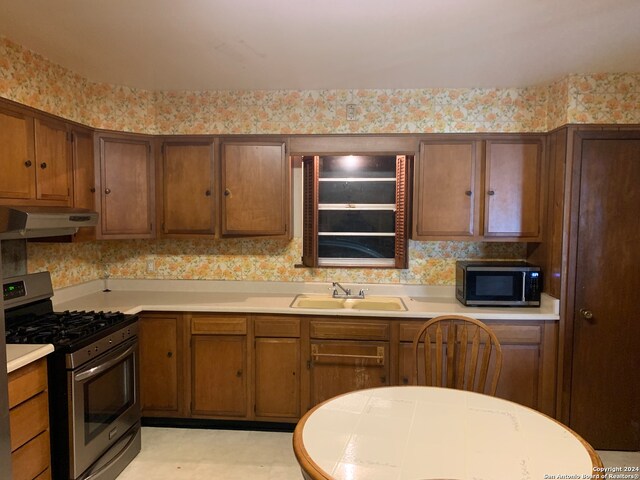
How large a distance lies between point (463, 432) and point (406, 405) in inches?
10.4

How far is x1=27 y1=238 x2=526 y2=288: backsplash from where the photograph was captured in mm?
3309

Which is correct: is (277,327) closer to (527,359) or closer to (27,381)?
(27,381)

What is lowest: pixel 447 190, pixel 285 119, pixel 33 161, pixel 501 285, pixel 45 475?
pixel 45 475

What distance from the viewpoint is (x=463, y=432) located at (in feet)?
4.83

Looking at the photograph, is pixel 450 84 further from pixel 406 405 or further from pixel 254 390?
pixel 254 390

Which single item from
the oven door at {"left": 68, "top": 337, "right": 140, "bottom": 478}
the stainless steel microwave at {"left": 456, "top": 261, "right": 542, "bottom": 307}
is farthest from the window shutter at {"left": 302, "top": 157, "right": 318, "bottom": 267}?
the oven door at {"left": 68, "top": 337, "right": 140, "bottom": 478}

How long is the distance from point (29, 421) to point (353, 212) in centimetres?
243

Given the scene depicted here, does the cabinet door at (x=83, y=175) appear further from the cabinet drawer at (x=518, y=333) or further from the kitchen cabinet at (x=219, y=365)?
the cabinet drawer at (x=518, y=333)

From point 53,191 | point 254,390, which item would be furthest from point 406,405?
point 53,191

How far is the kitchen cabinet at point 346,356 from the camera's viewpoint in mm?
2830

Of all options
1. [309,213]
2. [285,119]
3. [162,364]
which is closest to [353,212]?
[309,213]

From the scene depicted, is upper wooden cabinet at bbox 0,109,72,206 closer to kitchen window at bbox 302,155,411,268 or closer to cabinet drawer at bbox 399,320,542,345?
kitchen window at bbox 302,155,411,268

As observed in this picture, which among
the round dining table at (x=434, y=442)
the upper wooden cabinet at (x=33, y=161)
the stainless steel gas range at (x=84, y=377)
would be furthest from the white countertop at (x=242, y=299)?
the round dining table at (x=434, y=442)

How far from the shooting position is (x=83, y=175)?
2.82 meters
